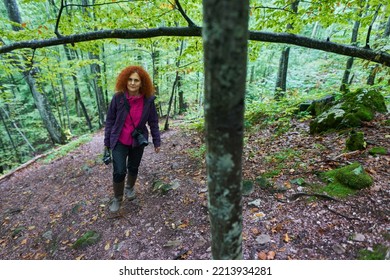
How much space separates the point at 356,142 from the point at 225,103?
148 inches

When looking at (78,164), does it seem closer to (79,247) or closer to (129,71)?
(79,247)

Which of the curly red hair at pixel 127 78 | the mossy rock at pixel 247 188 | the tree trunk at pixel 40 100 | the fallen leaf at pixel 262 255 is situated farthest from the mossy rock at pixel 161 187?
the tree trunk at pixel 40 100

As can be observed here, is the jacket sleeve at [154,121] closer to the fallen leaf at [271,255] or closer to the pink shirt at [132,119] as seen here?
the pink shirt at [132,119]

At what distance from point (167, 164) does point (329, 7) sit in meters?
4.63

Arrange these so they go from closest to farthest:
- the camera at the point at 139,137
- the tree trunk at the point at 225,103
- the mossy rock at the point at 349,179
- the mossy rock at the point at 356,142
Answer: the tree trunk at the point at 225,103 < the mossy rock at the point at 349,179 < the camera at the point at 139,137 < the mossy rock at the point at 356,142

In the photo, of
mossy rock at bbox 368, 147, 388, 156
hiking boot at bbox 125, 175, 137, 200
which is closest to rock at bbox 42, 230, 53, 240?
hiking boot at bbox 125, 175, 137, 200

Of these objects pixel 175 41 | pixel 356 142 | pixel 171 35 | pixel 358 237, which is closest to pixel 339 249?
pixel 358 237

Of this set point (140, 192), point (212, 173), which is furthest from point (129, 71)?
point (212, 173)

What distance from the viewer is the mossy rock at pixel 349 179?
298cm

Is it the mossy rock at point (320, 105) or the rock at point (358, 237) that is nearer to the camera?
the rock at point (358, 237)

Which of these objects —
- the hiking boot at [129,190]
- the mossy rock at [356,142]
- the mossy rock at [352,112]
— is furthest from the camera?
the mossy rock at [352,112]

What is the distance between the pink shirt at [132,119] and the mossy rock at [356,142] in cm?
362

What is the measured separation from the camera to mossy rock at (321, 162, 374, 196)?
9.77 feet

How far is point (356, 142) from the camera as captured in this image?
3750 mm
